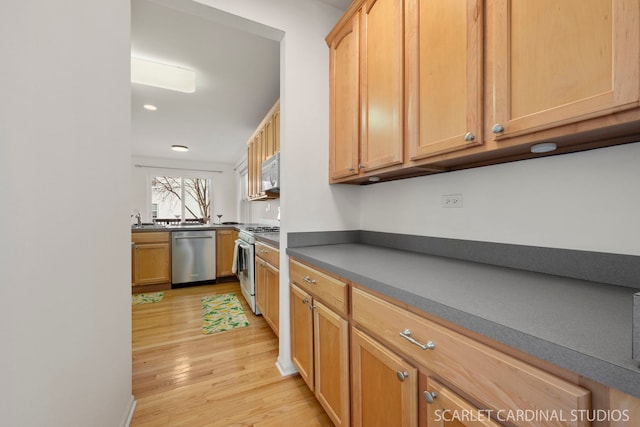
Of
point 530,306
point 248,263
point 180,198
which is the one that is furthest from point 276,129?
point 180,198

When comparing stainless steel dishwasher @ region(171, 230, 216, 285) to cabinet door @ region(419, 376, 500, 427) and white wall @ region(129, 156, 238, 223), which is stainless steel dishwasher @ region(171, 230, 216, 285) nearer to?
white wall @ region(129, 156, 238, 223)

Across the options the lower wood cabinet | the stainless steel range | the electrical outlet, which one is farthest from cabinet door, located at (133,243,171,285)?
Result: the electrical outlet

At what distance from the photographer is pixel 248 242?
298 centimetres

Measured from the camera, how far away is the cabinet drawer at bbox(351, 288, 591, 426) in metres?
0.48

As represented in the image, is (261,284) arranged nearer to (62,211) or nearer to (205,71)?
(62,211)

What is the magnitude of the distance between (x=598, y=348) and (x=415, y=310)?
39 centimetres

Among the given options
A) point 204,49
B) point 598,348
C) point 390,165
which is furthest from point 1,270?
point 204,49

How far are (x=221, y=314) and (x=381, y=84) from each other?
9.32ft

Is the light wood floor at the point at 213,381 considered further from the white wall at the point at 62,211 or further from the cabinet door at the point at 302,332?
the white wall at the point at 62,211

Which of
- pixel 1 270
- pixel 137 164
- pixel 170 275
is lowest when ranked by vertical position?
pixel 170 275

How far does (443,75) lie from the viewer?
104 centimetres

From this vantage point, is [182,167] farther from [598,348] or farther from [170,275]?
[598,348]

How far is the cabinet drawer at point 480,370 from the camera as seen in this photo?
48 centimetres

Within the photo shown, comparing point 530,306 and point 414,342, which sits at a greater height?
point 530,306
